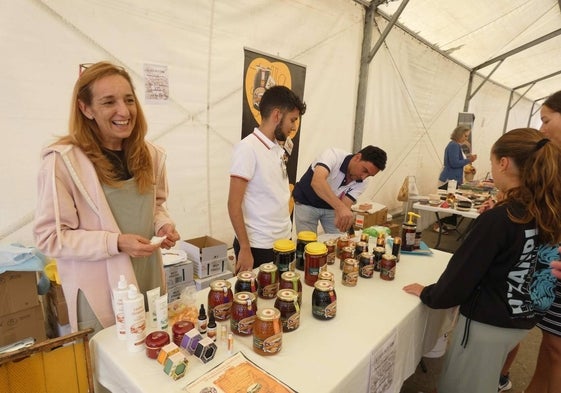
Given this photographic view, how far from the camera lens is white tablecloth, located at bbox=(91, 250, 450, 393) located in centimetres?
84

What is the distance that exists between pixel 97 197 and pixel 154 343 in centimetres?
51

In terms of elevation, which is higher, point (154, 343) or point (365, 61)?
point (365, 61)

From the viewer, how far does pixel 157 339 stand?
89 centimetres

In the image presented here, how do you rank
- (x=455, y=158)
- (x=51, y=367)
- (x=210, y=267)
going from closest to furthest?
1. (x=51, y=367)
2. (x=210, y=267)
3. (x=455, y=158)

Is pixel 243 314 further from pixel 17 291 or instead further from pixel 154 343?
pixel 17 291

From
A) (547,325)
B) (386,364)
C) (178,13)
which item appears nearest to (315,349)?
(386,364)

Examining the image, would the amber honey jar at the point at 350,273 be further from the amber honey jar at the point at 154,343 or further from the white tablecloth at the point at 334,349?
the amber honey jar at the point at 154,343

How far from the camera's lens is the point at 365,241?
1.64 metres

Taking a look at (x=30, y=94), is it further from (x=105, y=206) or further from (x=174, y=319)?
(x=174, y=319)

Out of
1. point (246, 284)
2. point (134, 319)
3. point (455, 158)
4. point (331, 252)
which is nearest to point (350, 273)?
point (331, 252)

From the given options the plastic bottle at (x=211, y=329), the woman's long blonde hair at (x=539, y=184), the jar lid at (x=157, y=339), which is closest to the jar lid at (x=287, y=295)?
the plastic bottle at (x=211, y=329)

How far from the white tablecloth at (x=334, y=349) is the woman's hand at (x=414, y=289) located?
0.10 ft

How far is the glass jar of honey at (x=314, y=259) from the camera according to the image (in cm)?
126

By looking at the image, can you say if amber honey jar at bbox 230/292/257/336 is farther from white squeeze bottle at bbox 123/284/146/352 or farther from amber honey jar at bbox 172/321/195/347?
white squeeze bottle at bbox 123/284/146/352
